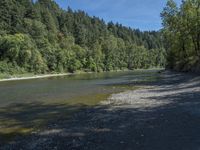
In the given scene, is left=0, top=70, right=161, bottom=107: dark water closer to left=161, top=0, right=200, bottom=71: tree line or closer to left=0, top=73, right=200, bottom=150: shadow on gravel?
left=0, top=73, right=200, bottom=150: shadow on gravel

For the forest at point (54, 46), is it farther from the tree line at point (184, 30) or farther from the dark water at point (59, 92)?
the dark water at point (59, 92)

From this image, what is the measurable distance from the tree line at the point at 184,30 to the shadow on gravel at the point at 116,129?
4537 cm

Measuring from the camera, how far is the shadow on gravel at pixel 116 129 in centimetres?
1278

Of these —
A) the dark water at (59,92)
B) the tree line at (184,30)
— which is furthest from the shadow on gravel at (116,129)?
the tree line at (184,30)

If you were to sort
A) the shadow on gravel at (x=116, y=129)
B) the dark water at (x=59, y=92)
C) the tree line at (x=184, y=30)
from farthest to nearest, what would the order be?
1. the tree line at (x=184, y=30)
2. the dark water at (x=59, y=92)
3. the shadow on gravel at (x=116, y=129)

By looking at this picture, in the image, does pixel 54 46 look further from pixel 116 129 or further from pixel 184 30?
pixel 116 129

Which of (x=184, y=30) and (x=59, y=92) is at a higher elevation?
(x=184, y=30)

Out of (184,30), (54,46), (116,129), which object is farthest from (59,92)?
(54,46)

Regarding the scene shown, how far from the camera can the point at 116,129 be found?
15.6m

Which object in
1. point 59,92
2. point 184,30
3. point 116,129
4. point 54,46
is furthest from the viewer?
point 54,46

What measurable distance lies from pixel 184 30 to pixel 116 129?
63891 millimetres

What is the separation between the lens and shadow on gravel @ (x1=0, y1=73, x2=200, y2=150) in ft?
41.9

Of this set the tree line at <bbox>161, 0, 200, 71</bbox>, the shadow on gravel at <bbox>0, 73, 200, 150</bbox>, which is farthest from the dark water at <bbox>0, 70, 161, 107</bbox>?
the tree line at <bbox>161, 0, 200, 71</bbox>

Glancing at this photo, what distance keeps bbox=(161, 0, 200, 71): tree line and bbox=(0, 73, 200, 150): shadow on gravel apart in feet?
149
